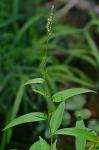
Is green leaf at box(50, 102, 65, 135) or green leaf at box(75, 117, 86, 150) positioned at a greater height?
green leaf at box(50, 102, 65, 135)

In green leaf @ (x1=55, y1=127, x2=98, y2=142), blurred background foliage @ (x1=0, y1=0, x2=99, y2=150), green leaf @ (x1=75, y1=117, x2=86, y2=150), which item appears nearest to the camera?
green leaf @ (x1=55, y1=127, x2=98, y2=142)

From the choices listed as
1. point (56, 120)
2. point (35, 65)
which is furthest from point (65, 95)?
point (35, 65)

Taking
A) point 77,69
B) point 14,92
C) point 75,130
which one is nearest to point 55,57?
point 77,69

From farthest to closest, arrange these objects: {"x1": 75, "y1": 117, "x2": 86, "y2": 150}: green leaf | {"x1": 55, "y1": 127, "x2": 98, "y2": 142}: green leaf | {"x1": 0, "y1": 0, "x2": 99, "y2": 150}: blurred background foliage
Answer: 1. {"x1": 0, "y1": 0, "x2": 99, "y2": 150}: blurred background foliage
2. {"x1": 75, "y1": 117, "x2": 86, "y2": 150}: green leaf
3. {"x1": 55, "y1": 127, "x2": 98, "y2": 142}: green leaf

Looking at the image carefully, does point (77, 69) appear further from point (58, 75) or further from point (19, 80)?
point (19, 80)

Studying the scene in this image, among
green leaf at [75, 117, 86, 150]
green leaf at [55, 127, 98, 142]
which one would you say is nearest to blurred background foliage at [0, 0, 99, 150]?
green leaf at [75, 117, 86, 150]

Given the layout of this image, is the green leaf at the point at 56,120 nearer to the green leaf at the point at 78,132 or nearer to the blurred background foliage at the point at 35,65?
the green leaf at the point at 78,132

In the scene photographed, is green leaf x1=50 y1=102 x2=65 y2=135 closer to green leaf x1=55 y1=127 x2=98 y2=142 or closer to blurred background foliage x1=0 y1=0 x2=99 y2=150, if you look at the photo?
green leaf x1=55 y1=127 x2=98 y2=142

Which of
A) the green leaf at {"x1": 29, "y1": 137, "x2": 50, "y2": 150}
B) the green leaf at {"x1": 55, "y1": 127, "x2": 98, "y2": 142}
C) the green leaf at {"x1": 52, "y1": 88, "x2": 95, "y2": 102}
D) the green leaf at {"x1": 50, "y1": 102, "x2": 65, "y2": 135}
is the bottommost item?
the green leaf at {"x1": 29, "y1": 137, "x2": 50, "y2": 150}
